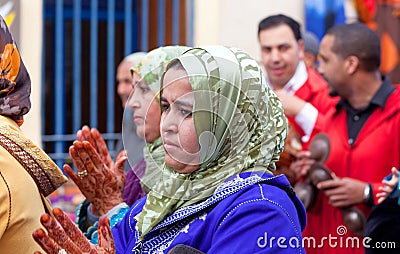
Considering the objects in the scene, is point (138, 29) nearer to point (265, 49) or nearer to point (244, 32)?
point (244, 32)

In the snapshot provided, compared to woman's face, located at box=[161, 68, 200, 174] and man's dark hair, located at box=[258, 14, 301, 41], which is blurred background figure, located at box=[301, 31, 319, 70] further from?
woman's face, located at box=[161, 68, 200, 174]

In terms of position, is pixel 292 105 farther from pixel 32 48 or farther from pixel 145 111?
pixel 32 48

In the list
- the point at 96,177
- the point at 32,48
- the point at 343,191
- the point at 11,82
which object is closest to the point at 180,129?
the point at 11,82

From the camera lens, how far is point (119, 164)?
3.05 metres

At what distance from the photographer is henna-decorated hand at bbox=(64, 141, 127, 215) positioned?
281cm

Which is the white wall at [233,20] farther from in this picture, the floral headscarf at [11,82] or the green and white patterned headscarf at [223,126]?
the green and white patterned headscarf at [223,126]

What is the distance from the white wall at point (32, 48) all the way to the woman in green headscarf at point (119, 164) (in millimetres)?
2612

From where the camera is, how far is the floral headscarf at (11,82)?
8.30 feet

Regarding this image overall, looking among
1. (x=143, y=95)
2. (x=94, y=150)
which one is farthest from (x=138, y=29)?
(x=94, y=150)

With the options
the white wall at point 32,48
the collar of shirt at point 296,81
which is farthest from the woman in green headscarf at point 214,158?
the white wall at point 32,48

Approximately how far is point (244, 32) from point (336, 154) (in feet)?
7.88

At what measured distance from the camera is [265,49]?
16.6 ft

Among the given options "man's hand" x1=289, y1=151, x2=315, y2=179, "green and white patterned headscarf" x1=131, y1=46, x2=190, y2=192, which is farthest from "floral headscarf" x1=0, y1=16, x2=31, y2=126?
"man's hand" x1=289, y1=151, x2=315, y2=179

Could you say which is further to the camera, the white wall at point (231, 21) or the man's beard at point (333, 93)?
the white wall at point (231, 21)
